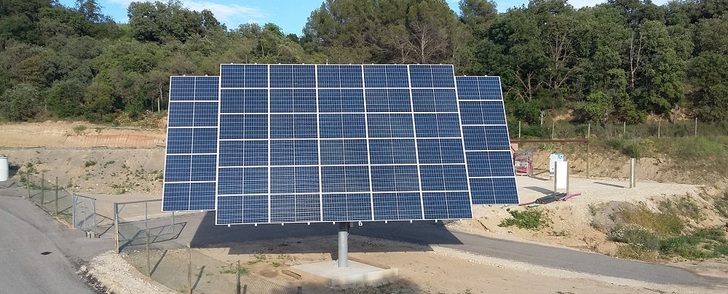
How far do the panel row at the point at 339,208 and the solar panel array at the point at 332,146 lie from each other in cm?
3

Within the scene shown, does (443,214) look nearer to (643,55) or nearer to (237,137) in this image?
(237,137)


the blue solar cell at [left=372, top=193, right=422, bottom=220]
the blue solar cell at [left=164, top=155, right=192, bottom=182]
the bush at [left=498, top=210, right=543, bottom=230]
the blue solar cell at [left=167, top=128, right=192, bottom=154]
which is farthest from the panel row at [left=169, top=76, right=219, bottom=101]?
the bush at [left=498, top=210, right=543, bottom=230]

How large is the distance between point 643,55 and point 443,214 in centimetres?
5683

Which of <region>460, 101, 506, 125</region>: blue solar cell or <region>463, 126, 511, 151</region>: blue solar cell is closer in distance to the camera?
<region>463, 126, 511, 151</region>: blue solar cell

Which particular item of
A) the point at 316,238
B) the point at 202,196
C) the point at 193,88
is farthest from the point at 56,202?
the point at 202,196

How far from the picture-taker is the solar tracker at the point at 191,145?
19.5 meters

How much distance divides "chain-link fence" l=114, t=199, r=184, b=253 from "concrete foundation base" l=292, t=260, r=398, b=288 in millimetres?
5379

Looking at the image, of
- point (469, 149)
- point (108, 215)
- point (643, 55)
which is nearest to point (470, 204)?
point (469, 149)

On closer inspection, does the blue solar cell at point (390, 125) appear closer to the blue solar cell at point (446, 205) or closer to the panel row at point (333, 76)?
the panel row at point (333, 76)

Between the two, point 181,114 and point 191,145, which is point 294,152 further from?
point 181,114

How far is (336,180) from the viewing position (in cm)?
1828

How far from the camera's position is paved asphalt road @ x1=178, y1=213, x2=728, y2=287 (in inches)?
923

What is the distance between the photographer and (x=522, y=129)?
62.4 m

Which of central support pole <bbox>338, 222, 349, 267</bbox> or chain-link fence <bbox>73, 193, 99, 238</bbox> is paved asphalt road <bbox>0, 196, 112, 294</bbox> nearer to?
chain-link fence <bbox>73, 193, 99, 238</bbox>
